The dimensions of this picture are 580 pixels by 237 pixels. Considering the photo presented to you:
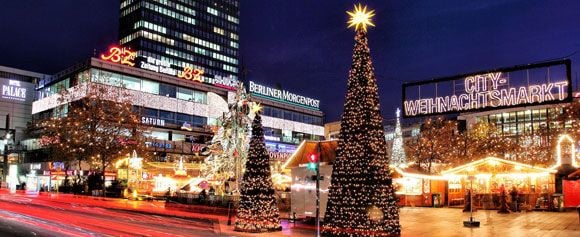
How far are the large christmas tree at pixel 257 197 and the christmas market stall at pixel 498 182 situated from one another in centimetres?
1336

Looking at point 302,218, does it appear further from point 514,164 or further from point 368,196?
point 514,164

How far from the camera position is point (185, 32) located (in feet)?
502

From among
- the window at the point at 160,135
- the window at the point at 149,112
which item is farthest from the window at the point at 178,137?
the window at the point at 149,112

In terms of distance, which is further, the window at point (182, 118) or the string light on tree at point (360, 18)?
the window at point (182, 118)

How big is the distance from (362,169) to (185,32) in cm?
14274

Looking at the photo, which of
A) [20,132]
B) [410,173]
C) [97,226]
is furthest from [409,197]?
[20,132]

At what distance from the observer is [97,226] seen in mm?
20984

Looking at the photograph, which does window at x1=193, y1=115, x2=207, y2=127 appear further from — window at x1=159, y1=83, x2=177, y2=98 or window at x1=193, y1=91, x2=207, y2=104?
window at x1=159, y1=83, x2=177, y2=98

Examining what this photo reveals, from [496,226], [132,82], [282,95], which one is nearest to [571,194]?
[496,226]

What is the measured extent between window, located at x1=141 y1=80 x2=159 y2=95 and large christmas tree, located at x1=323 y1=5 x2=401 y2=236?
5704cm

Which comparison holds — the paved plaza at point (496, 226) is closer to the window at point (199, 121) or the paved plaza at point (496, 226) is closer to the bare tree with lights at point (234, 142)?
the bare tree with lights at point (234, 142)

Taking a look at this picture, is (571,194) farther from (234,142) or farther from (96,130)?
(96,130)

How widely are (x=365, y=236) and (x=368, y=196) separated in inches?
50.2

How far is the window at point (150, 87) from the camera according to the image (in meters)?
70.5
